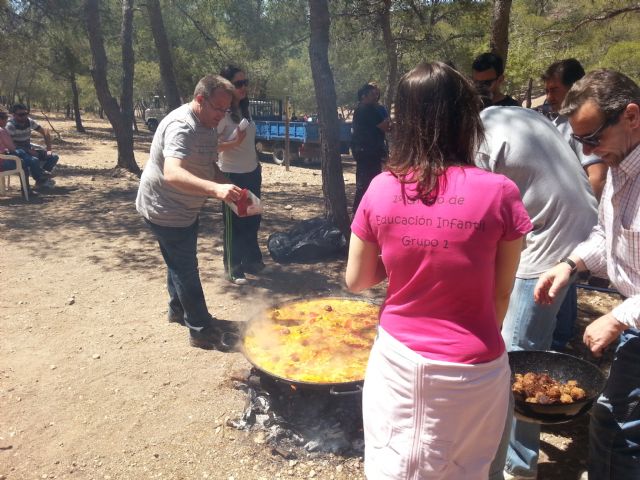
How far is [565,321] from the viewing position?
3.80 m

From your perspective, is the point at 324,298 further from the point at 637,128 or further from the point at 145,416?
the point at 637,128

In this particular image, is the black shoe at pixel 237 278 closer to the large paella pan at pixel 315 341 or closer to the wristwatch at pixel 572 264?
the large paella pan at pixel 315 341

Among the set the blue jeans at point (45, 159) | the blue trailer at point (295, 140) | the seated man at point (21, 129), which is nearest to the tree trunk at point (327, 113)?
the seated man at point (21, 129)

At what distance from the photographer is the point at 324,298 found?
4.22 meters

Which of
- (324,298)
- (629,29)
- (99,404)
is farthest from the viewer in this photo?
(629,29)

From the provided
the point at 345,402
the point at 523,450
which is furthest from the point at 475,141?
the point at 345,402

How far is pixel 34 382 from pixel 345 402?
2392 millimetres

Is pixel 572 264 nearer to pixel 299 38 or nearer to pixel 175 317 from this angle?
pixel 175 317

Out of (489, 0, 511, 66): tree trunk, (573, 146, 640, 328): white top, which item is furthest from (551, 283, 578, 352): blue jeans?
(489, 0, 511, 66): tree trunk

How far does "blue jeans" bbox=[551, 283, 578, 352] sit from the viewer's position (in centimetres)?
377

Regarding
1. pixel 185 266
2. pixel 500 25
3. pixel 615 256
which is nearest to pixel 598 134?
pixel 615 256

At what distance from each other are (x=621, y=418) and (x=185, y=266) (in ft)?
10.3

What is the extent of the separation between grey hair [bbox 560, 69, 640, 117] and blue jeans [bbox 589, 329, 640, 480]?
889mm

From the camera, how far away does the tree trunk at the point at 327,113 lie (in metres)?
6.01
